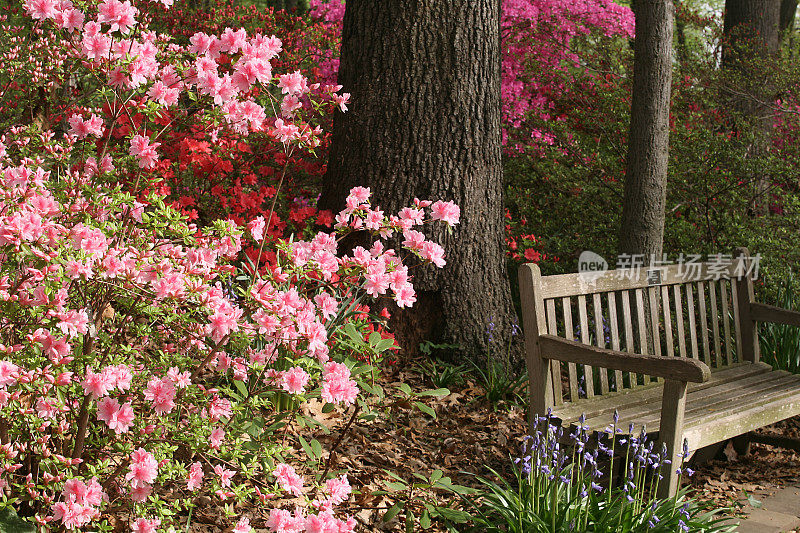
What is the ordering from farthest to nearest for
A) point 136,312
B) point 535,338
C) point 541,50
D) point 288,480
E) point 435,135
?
point 541,50 < point 435,135 < point 535,338 < point 136,312 < point 288,480

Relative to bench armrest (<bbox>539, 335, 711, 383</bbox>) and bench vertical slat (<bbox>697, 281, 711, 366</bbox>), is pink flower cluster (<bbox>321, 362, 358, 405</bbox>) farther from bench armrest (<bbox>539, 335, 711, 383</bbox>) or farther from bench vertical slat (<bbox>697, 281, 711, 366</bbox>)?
bench vertical slat (<bbox>697, 281, 711, 366</bbox>)

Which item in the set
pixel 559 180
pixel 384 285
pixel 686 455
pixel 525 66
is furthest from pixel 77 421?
pixel 525 66

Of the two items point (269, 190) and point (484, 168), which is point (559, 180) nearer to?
point (484, 168)

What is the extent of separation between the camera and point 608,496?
2.79 metres

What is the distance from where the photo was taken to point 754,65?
22.8 ft

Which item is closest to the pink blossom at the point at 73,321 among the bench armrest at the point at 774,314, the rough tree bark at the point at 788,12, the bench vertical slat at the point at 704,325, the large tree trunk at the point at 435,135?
the large tree trunk at the point at 435,135

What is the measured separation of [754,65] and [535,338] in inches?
195

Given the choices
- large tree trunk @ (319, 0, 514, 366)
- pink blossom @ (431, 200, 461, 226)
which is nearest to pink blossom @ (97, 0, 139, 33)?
pink blossom @ (431, 200, 461, 226)

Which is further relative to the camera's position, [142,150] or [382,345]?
[382,345]

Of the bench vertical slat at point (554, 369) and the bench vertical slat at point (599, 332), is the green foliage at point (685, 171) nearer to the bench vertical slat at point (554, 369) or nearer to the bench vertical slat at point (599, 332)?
the bench vertical slat at point (599, 332)

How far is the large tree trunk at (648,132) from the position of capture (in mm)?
4965

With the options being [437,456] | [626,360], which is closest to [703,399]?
[626,360]

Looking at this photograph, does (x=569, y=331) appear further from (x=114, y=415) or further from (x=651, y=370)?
(x=114, y=415)

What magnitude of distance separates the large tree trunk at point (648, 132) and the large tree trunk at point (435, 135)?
1.07m
